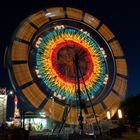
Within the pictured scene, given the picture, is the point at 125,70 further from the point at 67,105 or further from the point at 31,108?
the point at 31,108

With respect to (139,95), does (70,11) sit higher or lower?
higher

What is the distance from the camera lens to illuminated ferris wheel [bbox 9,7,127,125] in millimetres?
18859

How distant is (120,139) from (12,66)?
8342mm

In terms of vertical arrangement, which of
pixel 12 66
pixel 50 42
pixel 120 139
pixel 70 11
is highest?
pixel 70 11

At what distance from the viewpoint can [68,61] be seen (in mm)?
21062

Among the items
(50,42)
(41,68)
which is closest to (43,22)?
(50,42)

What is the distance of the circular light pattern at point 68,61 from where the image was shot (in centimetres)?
2000

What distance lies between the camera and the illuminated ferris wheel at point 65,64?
18.9 m

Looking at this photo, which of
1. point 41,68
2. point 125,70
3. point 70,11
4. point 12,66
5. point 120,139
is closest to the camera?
point 120,139

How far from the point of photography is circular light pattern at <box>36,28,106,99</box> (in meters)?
20.0

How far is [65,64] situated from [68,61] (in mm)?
325

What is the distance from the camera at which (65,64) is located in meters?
21.0

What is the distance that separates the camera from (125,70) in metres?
24.6

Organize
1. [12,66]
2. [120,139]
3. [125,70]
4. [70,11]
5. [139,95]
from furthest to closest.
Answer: [139,95], [125,70], [70,11], [12,66], [120,139]
